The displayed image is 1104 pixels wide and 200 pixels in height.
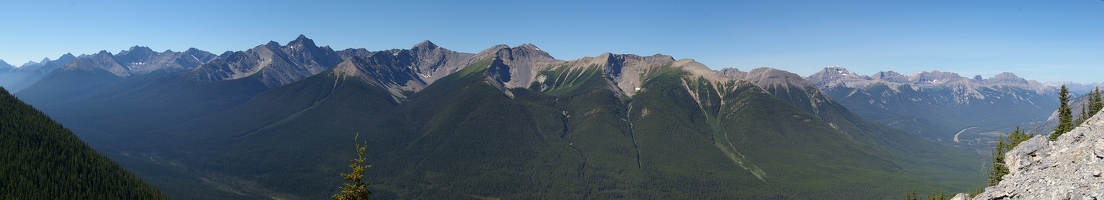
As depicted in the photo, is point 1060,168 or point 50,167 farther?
point 50,167

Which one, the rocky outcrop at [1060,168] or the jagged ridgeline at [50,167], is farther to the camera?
the jagged ridgeline at [50,167]

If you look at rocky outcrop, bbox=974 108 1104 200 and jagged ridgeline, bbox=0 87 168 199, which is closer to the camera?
rocky outcrop, bbox=974 108 1104 200

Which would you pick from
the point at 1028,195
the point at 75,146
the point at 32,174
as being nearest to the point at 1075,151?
the point at 1028,195

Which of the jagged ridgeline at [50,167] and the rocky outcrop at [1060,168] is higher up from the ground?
the rocky outcrop at [1060,168]

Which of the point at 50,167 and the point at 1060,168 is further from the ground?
the point at 1060,168

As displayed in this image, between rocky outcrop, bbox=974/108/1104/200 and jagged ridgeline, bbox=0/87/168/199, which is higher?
rocky outcrop, bbox=974/108/1104/200
